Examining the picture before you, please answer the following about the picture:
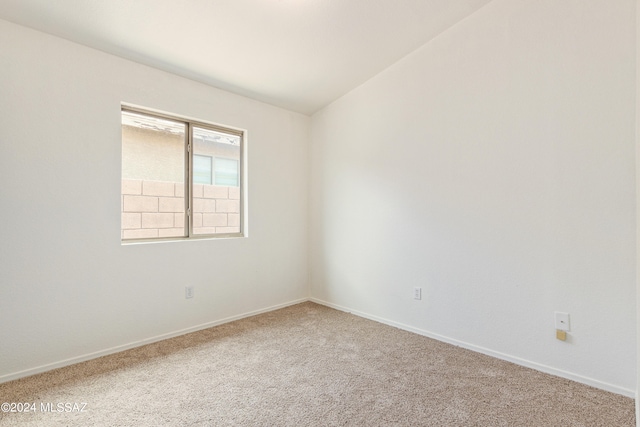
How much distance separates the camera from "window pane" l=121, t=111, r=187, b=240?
8.49 feet

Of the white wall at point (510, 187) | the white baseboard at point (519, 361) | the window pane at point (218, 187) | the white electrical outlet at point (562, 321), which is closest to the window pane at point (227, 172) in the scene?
the window pane at point (218, 187)

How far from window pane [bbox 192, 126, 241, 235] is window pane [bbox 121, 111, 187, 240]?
142mm

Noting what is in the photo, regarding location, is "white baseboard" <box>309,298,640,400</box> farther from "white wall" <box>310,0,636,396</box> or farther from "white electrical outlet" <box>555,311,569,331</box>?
"white electrical outlet" <box>555,311,569,331</box>

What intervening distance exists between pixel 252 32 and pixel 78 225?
188cm

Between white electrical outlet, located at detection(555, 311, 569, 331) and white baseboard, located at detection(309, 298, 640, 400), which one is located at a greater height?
white electrical outlet, located at detection(555, 311, 569, 331)

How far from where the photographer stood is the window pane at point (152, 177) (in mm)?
2588

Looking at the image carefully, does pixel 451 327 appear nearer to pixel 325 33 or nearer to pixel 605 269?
pixel 605 269

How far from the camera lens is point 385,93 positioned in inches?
121

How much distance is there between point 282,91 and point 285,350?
2.45 m

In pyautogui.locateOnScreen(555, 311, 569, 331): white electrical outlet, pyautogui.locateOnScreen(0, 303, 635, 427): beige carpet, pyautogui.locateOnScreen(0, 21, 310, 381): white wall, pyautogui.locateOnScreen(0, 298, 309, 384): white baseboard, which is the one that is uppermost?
pyautogui.locateOnScreen(0, 21, 310, 381): white wall

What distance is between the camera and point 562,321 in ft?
6.72

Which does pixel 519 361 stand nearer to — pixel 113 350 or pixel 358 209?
pixel 358 209

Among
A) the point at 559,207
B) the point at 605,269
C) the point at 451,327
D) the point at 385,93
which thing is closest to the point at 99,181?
the point at 385,93

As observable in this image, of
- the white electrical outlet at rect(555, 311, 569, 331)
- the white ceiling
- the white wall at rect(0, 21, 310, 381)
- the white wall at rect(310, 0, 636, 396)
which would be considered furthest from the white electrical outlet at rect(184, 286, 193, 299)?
the white electrical outlet at rect(555, 311, 569, 331)
